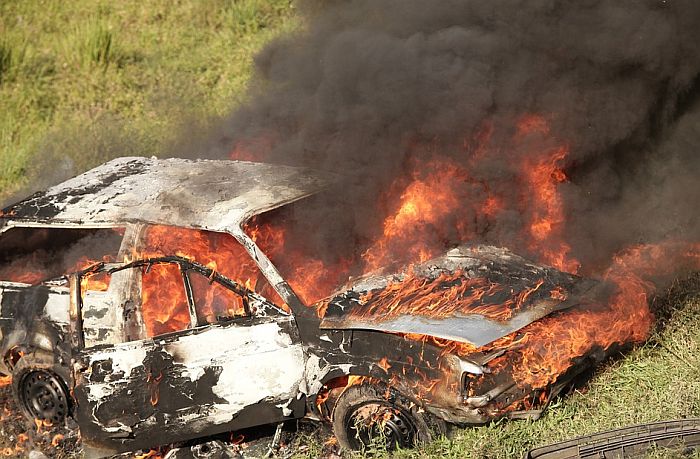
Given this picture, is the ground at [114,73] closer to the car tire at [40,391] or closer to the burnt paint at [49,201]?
the burnt paint at [49,201]

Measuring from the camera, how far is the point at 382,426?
5941 millimetres

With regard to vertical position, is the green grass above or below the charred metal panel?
above

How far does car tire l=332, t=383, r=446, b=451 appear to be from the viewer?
19.2ft

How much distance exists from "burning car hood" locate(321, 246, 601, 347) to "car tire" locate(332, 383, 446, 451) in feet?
1.61

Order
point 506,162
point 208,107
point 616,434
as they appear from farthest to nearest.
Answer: point 208,107
point 506,162
point 616,434

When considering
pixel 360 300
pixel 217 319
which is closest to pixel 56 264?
pixel 217 319

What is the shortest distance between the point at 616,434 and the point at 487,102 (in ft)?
11.0

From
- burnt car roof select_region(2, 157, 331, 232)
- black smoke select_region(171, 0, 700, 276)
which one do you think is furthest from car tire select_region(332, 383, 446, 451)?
black smoke select_region(171, 0, 700, 276)

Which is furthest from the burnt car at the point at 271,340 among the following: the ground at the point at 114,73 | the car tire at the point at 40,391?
the ground at the point at 114,73

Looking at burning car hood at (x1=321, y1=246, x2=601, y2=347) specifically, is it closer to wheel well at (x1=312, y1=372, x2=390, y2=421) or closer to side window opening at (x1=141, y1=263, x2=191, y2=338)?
wheel well at (x1=312, y1=372, x2=390, y2=421)

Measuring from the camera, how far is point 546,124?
799 cm

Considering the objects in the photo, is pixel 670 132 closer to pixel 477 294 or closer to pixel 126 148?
pixel 477 294

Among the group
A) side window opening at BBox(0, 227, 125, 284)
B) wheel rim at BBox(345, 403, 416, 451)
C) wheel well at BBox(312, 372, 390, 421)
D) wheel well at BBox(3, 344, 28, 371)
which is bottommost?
wheel rim at BBox(345, 403, 416, 451)

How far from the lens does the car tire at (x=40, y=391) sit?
6895 mm
